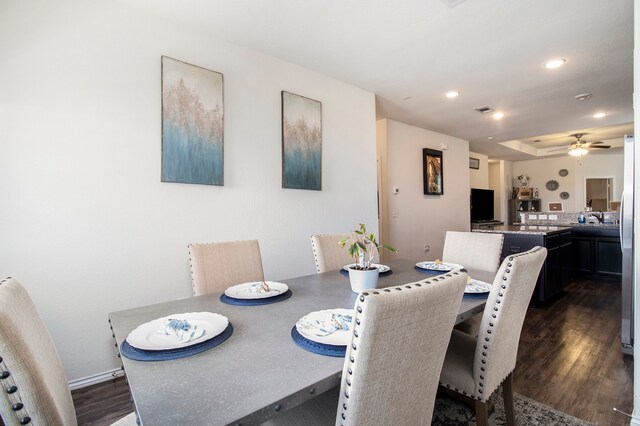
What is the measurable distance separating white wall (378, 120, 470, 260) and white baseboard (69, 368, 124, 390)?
3619 mm

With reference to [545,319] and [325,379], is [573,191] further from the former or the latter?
[325,379]

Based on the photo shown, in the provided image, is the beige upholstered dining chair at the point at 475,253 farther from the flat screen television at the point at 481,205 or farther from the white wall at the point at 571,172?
the white wall at the point at 571,172

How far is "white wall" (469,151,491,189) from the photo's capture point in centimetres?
775

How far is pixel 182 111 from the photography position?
232 cm

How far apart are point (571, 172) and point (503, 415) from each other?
31.7 ft

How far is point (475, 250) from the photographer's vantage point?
7.23 feet

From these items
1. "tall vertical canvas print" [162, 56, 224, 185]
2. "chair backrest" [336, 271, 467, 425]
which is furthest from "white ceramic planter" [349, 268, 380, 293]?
"tall vertical canvas print" [162, 56, 224, 185]

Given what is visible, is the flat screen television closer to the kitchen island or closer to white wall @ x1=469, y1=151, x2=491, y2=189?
white wall @ x1=469, y1=151, x2=491, y2=189

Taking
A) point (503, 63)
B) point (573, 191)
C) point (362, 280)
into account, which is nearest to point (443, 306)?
point (362, 280)

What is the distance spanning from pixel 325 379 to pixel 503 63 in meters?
3.32

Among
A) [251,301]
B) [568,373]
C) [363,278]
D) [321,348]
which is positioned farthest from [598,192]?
[321,348]

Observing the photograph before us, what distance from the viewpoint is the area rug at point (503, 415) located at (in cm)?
167

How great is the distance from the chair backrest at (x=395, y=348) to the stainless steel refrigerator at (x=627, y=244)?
240cm

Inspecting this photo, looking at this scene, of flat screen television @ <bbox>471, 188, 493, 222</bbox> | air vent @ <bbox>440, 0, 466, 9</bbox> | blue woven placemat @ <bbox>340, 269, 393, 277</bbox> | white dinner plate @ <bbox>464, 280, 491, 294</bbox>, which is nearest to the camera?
white dinner plate @ <bbox>464, 280, 491, 294</bbox>
